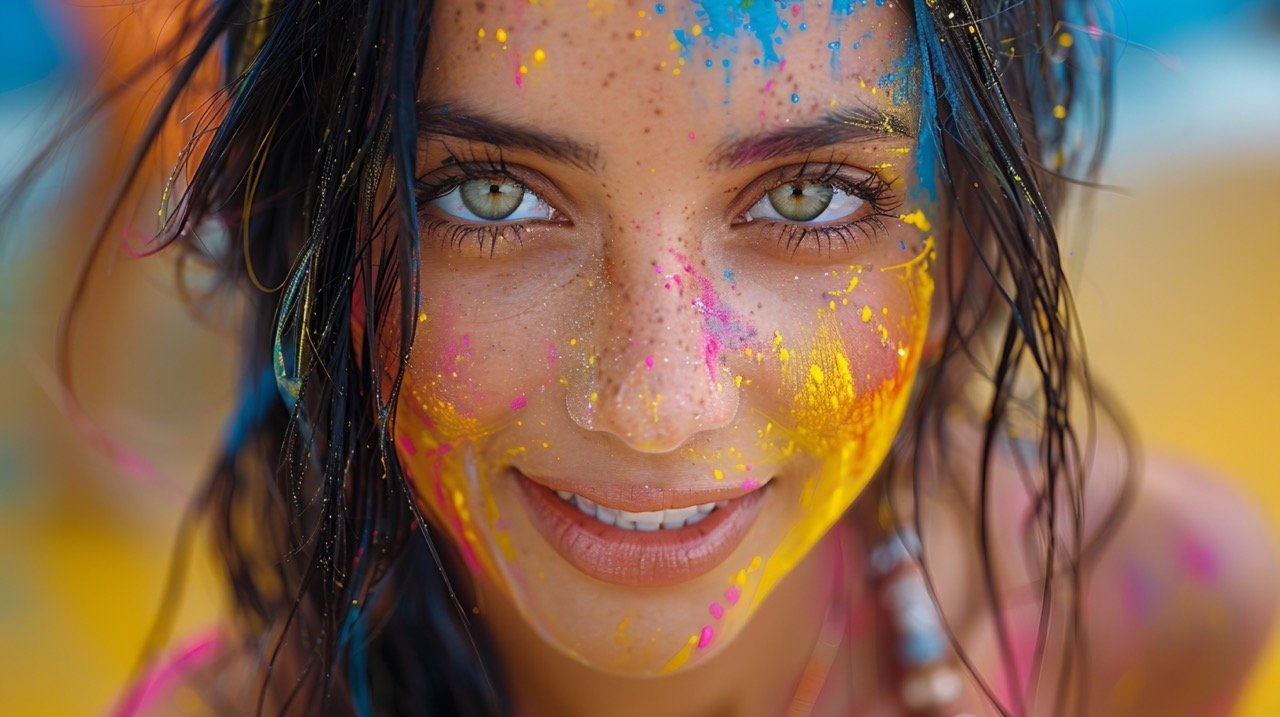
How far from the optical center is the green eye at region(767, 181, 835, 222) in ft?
2.42

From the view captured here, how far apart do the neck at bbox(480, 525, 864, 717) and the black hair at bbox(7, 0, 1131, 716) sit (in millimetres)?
41

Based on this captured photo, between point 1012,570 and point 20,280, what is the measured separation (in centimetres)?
168

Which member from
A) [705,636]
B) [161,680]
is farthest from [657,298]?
[161,680]

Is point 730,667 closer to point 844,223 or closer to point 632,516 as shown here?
point 632,516

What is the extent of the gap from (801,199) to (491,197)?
0.20 m

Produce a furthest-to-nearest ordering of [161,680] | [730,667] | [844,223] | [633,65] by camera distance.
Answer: [161,680] → [730,667] → [844,223] → [633,65]

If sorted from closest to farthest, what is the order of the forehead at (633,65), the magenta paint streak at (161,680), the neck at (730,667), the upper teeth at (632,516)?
the forehead at (633,65) < the upper teeth at (632,516) < the neck at (730,667) < the magenta paint streak at (161,680)

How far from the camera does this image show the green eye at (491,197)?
2.40 feet

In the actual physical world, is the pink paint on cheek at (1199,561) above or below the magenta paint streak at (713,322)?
below

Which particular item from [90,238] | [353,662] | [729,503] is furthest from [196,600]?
[729,503]

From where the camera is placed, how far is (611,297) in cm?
70

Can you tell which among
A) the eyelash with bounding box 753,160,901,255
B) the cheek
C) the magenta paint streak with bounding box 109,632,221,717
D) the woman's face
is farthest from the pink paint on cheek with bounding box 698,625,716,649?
the magenta paint streak with bounding box 109,632,221,717

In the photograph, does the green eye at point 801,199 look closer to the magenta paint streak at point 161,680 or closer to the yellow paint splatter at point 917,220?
the yellow paint splatter at point 917,220

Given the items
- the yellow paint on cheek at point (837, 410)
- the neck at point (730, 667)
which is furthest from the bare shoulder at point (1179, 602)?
the yellow paint on cheek at point (837, 410)
